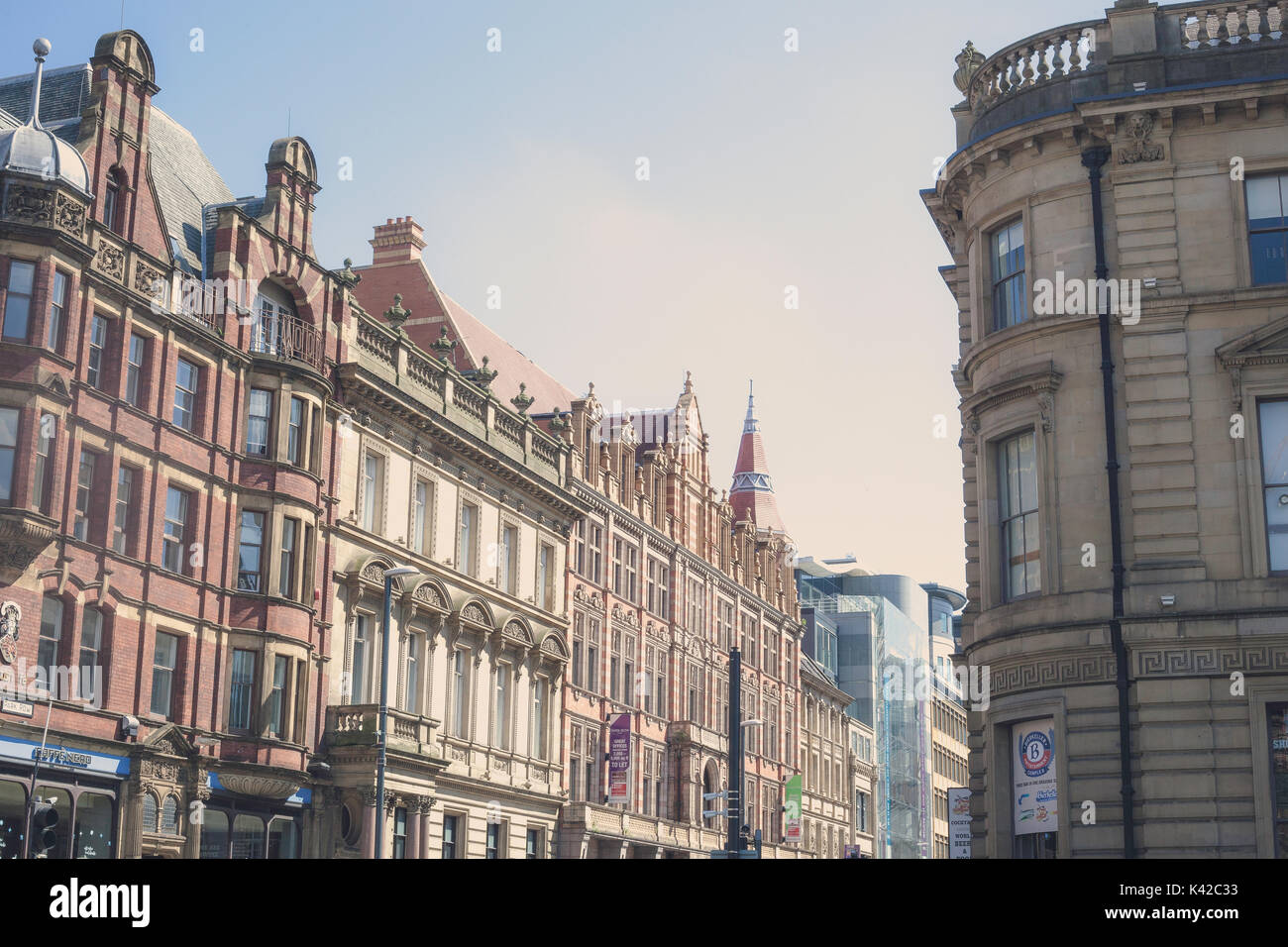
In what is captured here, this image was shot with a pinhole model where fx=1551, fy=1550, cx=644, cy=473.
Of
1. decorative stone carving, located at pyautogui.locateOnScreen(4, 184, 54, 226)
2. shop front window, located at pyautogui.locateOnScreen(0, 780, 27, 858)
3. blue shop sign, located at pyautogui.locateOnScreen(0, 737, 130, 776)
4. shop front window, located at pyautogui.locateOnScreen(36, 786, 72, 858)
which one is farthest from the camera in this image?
decorative stone carving, located at pyautogui.locateOnScreen(4, 184, 54, 226)

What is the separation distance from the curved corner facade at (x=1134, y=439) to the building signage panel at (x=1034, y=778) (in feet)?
0.17

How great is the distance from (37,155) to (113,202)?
12.3 ft

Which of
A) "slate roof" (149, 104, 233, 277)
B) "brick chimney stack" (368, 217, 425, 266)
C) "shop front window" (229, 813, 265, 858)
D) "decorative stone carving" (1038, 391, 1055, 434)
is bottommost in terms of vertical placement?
"shop front window" (229, 813, 265, 858)

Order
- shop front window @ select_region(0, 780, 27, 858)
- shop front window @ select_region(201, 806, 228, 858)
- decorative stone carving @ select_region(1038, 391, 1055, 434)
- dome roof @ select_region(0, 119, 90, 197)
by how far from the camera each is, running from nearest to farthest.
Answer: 1. decorative stone carving @ select_region(1038, 391, 1055, 434)
2. shop front window @ select_region(0, 780, 27, 858)
3. dome roof @ select_region(0, 119, 90, 197)
4. shop front window @ select_region(201, 806, 228, 858)

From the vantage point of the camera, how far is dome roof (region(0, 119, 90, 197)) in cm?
3597

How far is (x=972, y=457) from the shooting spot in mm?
29719

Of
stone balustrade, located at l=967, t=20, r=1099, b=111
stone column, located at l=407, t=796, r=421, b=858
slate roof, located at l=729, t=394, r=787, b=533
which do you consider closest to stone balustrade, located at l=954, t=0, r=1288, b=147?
stone balustrade, located at l=967, t=20, r=1099, b=111

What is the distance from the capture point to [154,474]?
38.7 m

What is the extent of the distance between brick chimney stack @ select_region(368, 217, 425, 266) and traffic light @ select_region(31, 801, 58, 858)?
36.6m

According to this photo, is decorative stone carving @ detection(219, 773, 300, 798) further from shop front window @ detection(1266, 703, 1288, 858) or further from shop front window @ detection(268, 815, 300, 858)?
shop front window @ detection(1266, 703, 1288, 858)

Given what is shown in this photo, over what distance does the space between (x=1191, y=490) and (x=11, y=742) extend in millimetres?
24161

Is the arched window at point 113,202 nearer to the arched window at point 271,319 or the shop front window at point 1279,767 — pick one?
the arched window at point 271,319

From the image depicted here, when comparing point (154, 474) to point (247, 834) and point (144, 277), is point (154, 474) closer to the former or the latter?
point (144, 277)

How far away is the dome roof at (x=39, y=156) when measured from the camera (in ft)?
118
